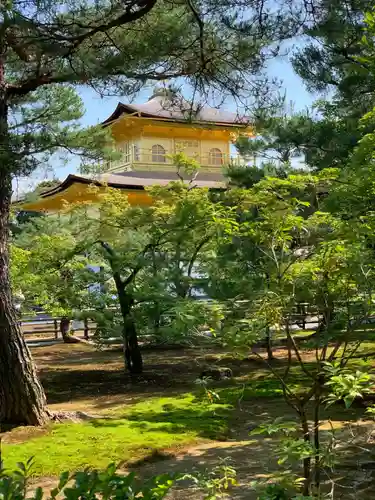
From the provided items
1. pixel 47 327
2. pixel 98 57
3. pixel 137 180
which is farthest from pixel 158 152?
pixel 98 57

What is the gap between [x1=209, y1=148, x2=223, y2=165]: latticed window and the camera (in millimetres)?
17625

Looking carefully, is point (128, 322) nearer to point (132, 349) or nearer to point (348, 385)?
point (132, 349)

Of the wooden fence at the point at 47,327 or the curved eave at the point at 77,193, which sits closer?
the curved eave at the point at 77,193

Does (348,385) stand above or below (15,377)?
above

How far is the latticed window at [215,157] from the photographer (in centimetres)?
1762

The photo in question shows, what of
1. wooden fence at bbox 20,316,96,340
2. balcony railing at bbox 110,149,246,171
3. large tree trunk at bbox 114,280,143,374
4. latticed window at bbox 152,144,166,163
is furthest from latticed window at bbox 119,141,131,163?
large tree trunk at bbox 114,280,143,374

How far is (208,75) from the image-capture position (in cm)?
510

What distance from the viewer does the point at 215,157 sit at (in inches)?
695

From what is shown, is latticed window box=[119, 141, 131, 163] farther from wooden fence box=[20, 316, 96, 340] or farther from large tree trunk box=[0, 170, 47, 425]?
large tree trunk box=[0, 170, 47, 425]

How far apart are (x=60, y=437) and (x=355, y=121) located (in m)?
5.01

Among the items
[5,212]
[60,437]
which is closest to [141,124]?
[5,212]

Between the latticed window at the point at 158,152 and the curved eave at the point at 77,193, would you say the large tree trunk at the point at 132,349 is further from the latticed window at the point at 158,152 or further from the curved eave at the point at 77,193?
the latticed window at the point at 158,152

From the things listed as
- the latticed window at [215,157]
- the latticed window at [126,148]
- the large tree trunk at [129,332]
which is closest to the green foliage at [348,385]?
the large tree trunk at [129,332]

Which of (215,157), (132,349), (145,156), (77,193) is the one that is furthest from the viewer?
(215,157)
